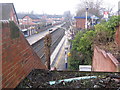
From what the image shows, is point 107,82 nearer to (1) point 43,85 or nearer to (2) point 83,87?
(2) point 83,87

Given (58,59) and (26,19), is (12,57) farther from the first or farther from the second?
(26,19)

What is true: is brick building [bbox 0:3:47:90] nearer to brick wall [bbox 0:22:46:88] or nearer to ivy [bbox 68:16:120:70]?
brick wall [bbox 0:22:46:88]

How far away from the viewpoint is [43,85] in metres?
3.45

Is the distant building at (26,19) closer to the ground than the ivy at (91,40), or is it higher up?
higher up

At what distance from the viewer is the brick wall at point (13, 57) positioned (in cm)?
309

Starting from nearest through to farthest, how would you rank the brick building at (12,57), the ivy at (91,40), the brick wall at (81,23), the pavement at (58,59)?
the brick building at (12,57) < the ivy at (91,40) < the pavement at (58,59) < the brick wall at (81,23)

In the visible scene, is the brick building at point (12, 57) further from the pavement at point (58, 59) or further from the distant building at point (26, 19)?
the distant building at point (26, 19)

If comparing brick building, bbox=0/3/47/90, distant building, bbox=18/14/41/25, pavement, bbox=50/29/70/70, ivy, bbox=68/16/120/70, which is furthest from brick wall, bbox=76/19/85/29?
distant building, bbox=18/14/41/25

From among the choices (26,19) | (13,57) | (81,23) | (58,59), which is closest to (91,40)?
(58,59)

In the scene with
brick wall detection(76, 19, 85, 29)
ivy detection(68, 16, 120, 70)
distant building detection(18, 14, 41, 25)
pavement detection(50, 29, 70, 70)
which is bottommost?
pavement detection(50, 29, 70, 70)

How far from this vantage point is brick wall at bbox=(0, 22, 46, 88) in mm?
3091

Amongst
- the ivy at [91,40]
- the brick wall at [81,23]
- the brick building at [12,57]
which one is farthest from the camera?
the brick wall at [81,23]

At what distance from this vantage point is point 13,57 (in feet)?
11.4

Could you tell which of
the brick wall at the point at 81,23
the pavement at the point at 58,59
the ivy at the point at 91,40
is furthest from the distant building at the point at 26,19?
the ivy at the point at 91,40
